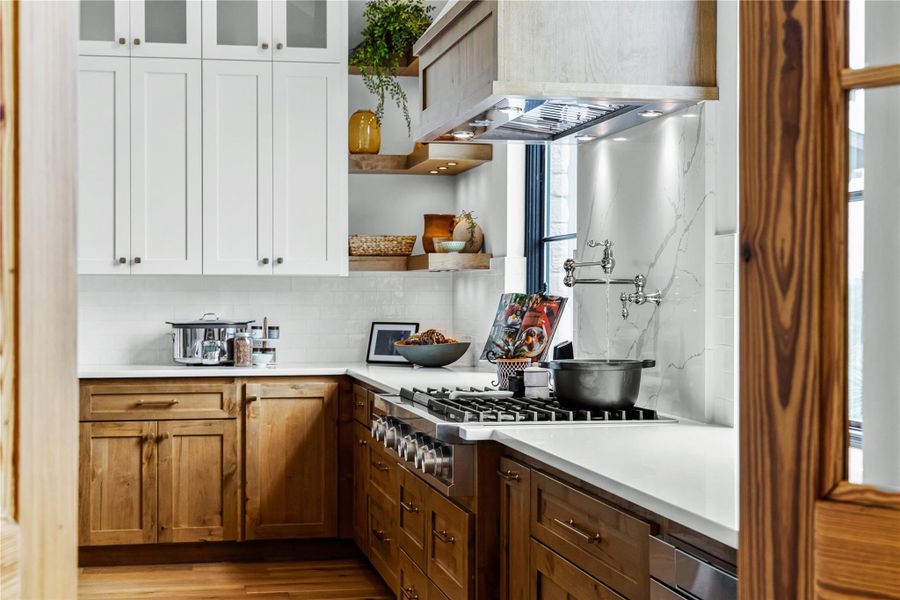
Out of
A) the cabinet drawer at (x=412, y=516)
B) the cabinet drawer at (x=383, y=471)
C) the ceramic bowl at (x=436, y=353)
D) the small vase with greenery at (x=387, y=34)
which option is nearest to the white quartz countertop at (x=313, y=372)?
the ceramic bowl at (x=436, y=353)

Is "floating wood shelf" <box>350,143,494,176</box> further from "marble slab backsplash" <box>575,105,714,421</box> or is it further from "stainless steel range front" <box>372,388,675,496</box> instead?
"stainless steel range front" <box>372,388,675,496</box>

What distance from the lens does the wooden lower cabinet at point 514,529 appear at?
2.52 meters

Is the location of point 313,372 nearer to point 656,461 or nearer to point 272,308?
point 272,308

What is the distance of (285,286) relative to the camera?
18.0ft

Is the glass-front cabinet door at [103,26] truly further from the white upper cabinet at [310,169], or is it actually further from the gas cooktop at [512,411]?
the gas cooktop at [512,411]

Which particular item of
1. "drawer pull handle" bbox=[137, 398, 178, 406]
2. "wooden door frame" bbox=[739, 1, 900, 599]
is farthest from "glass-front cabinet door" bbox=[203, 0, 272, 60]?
"wooden door frame" bbox=[739, 1, 900, 599]

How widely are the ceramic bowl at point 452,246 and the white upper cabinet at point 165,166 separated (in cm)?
117

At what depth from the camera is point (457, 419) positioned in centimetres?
289

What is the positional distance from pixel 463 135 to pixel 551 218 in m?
1.02

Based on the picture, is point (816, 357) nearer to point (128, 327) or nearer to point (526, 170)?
point (526, 170)

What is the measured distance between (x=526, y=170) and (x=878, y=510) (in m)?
3.55

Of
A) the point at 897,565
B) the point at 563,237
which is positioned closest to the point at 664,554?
the point at 897,565

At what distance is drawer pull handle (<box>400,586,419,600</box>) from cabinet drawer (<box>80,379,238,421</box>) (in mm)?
1475

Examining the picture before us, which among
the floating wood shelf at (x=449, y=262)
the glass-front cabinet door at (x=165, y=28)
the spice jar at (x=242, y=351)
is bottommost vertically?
the spice jar at (x=242, y=351)
